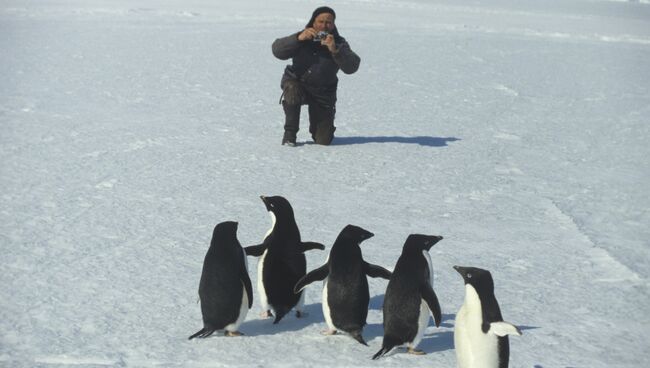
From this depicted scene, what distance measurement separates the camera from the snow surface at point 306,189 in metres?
3.25

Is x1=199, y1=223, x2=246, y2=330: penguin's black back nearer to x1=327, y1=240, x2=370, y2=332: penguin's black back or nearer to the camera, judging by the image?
x1=327, y1=240, x2=370, y2=332: penguin's black back

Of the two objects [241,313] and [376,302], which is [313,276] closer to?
[241,313]

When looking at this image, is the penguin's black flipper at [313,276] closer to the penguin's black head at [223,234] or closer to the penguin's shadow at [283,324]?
the penguin's shadow at [283,324]

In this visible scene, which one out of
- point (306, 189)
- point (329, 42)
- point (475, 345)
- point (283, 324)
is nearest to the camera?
point (475, 345)

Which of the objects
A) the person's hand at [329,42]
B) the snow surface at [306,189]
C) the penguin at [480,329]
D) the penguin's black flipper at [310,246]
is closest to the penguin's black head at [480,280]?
the penguin at [480,329]

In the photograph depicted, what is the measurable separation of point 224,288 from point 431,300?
2.18ft

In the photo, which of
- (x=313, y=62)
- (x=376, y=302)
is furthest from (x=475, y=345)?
(x=313, y=62)

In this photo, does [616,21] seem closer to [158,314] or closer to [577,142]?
[577,142]

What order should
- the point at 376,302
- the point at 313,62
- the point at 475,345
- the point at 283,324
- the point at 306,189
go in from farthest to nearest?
the point at 313,62
the point at 306,189
the point at 376,302
the point at 283,324
the point at 475,345

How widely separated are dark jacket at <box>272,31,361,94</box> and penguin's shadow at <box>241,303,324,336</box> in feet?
9.79

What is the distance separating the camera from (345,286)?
3156mm

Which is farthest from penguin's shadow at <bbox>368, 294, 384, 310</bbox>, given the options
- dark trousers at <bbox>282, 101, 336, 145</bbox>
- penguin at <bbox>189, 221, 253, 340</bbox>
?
dark trousers at <bbox>282, 101, 336, 145</bbox>

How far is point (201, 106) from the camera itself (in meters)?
8.18

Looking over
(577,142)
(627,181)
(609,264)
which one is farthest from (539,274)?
(577,142)
